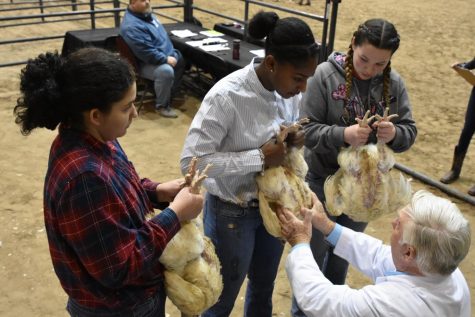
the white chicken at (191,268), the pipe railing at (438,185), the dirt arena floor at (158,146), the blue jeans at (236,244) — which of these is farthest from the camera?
the pipe railing at (438,185)

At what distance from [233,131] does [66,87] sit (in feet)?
2.57

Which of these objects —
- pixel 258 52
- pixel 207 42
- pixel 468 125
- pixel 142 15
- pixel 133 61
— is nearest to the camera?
pixel 468 125

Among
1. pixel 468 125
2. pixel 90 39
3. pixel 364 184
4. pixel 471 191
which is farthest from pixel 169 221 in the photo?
pixel 90 39

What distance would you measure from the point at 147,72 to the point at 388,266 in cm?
488

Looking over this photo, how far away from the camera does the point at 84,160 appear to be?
1.42 meters

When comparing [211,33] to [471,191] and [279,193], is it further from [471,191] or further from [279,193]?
[279,193]

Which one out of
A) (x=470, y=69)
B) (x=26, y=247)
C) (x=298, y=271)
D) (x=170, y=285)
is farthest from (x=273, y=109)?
(x=470, y=69)

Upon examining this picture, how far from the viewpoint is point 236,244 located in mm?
2139

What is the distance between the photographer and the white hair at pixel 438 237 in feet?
4.75

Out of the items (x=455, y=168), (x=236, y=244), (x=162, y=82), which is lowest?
(x=455, y=168)

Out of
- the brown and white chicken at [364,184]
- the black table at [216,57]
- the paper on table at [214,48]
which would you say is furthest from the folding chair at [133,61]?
the brown and white chicken at [364,184]

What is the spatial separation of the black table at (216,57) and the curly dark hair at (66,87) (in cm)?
421

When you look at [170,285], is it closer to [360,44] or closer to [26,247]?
[360,44]

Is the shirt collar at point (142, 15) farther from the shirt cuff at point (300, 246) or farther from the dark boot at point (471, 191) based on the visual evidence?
the shirt cuff at point (300, 246)
